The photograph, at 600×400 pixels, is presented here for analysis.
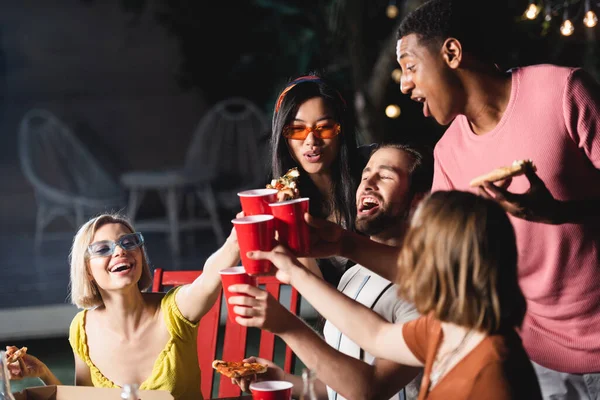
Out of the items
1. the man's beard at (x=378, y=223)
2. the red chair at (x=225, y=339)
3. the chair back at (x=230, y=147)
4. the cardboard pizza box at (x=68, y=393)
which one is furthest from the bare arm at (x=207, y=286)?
the chair back at (x=230, y=147)

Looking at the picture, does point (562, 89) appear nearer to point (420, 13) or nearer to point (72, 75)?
point (420, 13)

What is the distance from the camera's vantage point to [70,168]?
836cm

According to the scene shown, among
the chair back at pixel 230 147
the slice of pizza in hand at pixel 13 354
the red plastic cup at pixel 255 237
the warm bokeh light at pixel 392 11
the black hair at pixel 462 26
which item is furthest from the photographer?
the chair back at pixel 230 147

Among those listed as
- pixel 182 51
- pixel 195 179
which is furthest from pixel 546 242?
pixel 182 51

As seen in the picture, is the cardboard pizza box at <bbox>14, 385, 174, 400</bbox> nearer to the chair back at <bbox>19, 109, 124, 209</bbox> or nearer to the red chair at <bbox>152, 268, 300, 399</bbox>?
the red chair at <bbox>152, 268, 300, 399</bbox>

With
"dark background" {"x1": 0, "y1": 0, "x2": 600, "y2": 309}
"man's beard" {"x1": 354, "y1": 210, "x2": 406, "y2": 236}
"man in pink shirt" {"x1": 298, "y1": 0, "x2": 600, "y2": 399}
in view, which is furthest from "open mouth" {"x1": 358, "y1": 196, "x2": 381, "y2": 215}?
"dark background" {"x1": 0, "y1": 0, "x2": 600, "y2": 309}

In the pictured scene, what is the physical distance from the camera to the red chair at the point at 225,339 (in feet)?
8.62

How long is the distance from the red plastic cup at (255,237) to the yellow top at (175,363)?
0.94 metres

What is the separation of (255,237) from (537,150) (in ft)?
2.56

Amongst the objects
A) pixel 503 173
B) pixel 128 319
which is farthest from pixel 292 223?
pixel 128 319

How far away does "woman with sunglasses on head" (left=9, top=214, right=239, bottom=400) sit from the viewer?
2508 millimetres

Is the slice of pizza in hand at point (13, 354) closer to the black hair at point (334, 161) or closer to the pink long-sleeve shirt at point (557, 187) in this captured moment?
the black hair at point (334, 161)

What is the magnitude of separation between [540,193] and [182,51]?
8.36 meters

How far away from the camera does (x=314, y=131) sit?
301 cm
